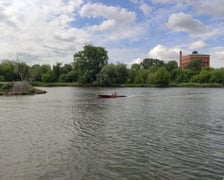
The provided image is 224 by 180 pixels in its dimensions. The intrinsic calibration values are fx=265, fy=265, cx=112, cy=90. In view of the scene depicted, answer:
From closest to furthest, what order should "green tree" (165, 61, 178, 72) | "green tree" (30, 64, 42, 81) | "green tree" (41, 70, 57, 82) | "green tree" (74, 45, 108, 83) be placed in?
"green tree" (74, 45, 108, 83) → "green tree" (30, 64, 42, 81) → "green tree" (41, 70, 57, 82) → "green tree" (165, 61, 178, 72)

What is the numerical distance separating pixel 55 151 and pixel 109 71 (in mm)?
101068

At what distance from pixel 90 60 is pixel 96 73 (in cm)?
690

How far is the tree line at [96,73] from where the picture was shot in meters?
118

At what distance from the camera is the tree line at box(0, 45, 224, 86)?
117812mm

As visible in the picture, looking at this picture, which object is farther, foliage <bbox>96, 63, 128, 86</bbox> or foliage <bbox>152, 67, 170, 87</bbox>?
foliage <bbox>152, 67, 170, 87</bbox>

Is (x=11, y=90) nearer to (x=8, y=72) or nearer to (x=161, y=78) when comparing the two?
(x=8, y=72)

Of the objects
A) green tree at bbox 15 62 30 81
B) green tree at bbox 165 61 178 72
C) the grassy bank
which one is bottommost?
the grassy bank

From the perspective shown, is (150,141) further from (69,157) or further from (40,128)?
(40,128)

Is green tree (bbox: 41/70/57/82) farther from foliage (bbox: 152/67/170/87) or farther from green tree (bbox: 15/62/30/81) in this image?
foliage (bbox: 152/67/170/87)

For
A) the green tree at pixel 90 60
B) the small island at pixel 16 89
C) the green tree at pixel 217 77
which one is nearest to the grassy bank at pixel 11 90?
the small island at pixel 16 89

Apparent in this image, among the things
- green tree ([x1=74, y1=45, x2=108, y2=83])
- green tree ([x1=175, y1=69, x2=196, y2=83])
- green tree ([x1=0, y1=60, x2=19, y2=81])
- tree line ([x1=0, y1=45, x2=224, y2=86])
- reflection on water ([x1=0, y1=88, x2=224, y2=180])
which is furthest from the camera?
green tree ([x1=175, y1=69, x2=196, y2=83])

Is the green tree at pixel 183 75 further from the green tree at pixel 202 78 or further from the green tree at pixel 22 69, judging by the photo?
the green tree at pixel 22 69

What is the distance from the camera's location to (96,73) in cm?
12181

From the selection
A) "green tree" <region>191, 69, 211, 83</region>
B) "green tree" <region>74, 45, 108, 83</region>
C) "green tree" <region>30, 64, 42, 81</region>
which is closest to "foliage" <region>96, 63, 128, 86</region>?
"green tree" <region>74, 45, 108, 83</region>
